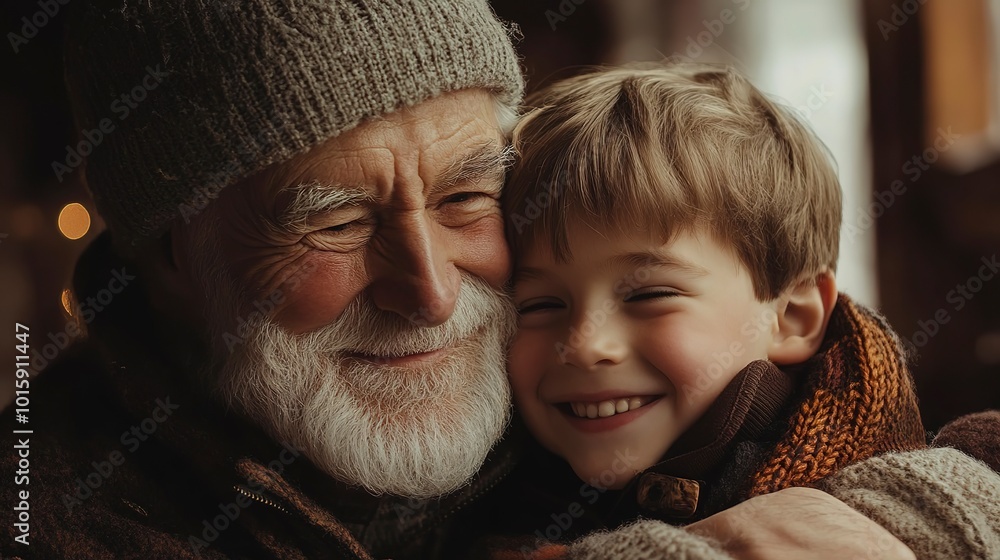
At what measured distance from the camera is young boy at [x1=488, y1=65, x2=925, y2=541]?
1.47 metres

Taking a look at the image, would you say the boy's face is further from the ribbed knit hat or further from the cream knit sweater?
the ribbed knit hat

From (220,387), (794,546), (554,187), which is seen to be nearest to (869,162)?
(554,187)

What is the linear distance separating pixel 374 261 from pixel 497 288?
265 millimetres

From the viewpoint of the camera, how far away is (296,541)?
153 centimetres

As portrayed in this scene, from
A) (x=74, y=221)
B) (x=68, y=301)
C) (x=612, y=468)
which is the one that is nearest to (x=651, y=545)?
(x=612, y=468)

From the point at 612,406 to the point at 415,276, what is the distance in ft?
1.48

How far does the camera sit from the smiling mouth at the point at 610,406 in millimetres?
1545

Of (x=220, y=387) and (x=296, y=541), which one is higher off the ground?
(x=220, y=387)

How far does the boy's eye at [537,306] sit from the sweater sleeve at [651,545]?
1.67 ft

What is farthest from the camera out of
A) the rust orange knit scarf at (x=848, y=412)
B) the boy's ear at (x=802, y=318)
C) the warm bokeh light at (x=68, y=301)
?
the warm bokeh light at (x=68, y=301)

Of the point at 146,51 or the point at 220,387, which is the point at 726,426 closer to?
the point at 220,387

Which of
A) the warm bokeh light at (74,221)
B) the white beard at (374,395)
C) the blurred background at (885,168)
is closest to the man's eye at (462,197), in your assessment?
the white beard at (374,395)

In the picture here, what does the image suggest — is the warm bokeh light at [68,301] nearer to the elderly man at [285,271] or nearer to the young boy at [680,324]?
the elderly man at [285,271]

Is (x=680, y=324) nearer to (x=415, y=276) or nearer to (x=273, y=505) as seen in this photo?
(x=415, y=276)
